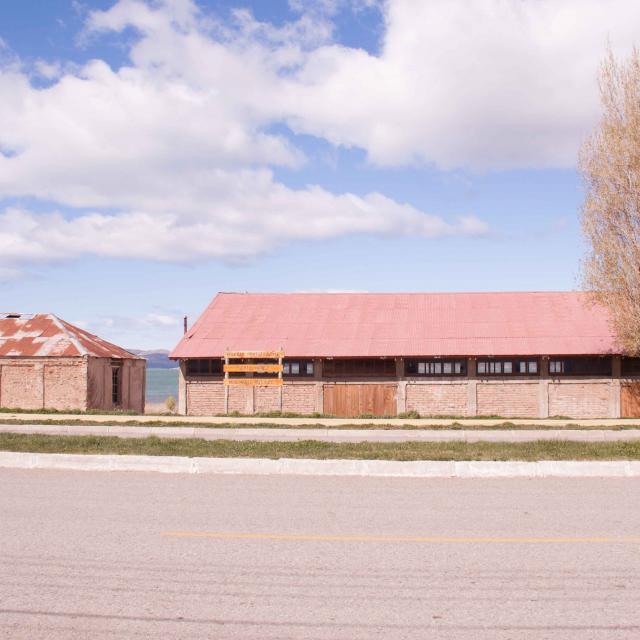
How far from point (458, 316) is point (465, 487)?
27282 millimetres

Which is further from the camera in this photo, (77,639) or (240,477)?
(240,477)

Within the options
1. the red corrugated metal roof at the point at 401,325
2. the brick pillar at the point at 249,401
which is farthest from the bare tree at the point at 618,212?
the brick pillar at the point at 249,401

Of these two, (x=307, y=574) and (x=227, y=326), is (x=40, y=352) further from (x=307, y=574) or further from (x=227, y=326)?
(x=307, y=574)

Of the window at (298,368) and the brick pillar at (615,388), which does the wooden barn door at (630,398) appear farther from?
the window at (298,368)

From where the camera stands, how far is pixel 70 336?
36625mm

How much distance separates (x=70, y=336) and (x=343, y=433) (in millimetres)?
18914

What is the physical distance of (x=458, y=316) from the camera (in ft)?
124

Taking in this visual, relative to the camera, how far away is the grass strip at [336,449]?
47.3 feet

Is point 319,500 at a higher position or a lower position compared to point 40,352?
lower

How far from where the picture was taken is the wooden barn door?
110 ft

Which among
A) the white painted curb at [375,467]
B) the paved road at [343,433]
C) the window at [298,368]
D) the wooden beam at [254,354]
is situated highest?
the wooden beam at [254,354]

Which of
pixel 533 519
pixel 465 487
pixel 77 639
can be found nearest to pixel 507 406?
pixel 465 487

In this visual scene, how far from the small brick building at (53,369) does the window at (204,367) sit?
4.32m

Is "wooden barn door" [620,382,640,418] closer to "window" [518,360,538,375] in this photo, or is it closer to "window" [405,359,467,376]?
"window" [518,360,538,375]
